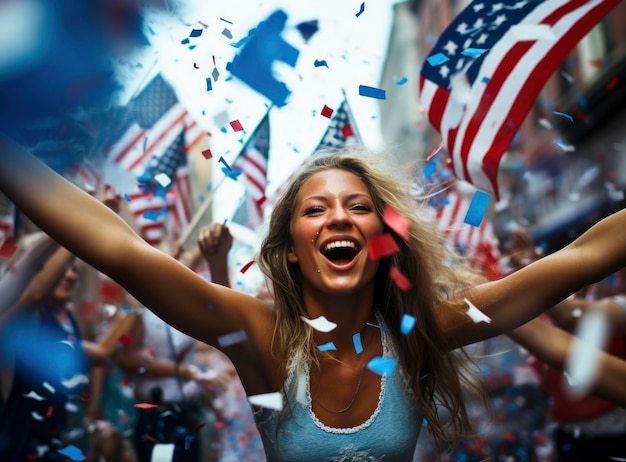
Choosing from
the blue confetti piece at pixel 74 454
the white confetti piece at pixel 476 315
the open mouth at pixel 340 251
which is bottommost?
the blue confetti piece at pixel 74 454

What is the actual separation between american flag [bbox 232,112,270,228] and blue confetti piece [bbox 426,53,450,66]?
1.65 m

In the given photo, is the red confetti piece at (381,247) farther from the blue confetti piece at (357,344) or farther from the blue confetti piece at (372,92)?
the blue confetti piece at (372,92)

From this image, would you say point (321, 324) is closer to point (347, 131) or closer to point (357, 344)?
point (357, 344)

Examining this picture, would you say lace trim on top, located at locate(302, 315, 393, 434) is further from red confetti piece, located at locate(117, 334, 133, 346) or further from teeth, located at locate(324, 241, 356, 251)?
red confetti piece, located at locate(117, 334, 133, 346)

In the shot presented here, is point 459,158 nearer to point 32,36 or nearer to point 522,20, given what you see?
point 522,20

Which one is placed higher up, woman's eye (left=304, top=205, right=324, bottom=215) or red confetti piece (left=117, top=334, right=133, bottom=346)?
woman's eye (left=304, top=205, right=324, bottom=215)

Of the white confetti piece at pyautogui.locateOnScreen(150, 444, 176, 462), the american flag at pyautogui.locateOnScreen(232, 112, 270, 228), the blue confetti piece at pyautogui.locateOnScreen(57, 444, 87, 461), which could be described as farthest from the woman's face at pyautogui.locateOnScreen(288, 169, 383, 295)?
the american flag at pyautogui.locateOnScreen(232, 112, 270, 228)

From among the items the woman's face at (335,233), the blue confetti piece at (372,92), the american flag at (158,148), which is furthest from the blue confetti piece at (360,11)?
the american flag at (158,148)

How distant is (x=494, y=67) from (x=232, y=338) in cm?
221

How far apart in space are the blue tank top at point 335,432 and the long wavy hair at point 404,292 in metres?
0.09

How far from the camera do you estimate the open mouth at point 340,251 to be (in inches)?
106

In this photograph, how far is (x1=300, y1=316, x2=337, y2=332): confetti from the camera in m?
2.66

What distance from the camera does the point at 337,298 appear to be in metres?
2.79

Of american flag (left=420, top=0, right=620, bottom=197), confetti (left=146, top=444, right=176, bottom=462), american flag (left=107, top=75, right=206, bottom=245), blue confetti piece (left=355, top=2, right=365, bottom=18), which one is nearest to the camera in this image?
→ blue confetti piece (left=355, top=2, right=365, bottom=18)
